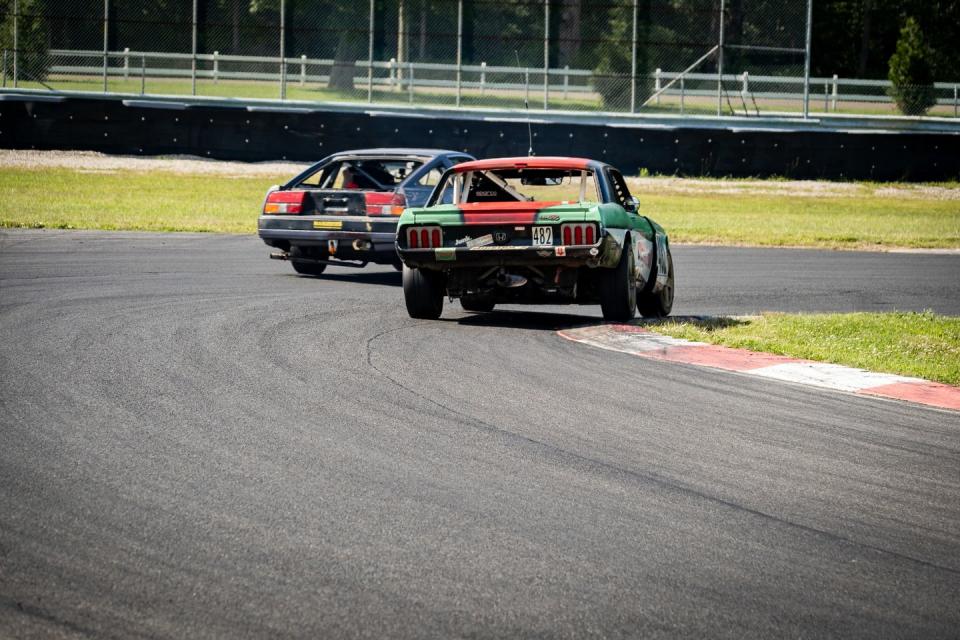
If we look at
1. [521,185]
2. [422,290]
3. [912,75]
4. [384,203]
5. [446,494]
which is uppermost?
[912,75]

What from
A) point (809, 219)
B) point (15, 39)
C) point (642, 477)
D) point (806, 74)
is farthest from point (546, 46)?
point (642, 477)

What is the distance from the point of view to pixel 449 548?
4.50 m

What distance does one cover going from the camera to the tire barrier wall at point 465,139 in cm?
2981

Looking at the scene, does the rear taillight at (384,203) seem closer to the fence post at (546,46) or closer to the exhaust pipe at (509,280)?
the exhaust pipe at (509,280)

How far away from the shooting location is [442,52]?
33.7 m

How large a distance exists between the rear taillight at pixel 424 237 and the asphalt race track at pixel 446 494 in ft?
3.37

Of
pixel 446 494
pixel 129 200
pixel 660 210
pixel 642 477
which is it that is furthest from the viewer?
pixel 660 210

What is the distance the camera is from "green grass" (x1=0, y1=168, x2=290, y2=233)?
2116 cm

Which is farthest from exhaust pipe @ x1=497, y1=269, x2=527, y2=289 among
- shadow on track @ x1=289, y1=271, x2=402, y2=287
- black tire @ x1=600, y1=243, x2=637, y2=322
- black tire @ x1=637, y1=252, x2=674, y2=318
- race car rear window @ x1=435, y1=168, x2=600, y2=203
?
shadow on track @ x1=289, y1=271, x2=402, y2=287

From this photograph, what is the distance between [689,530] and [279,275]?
10.7 meters

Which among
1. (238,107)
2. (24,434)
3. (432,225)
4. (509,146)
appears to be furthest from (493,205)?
(238,107)

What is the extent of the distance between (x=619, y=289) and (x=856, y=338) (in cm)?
190

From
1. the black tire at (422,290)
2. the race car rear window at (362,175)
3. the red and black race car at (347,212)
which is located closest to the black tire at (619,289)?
the black tire at (422,290)

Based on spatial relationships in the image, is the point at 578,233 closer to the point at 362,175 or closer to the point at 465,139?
the point at 362,175
